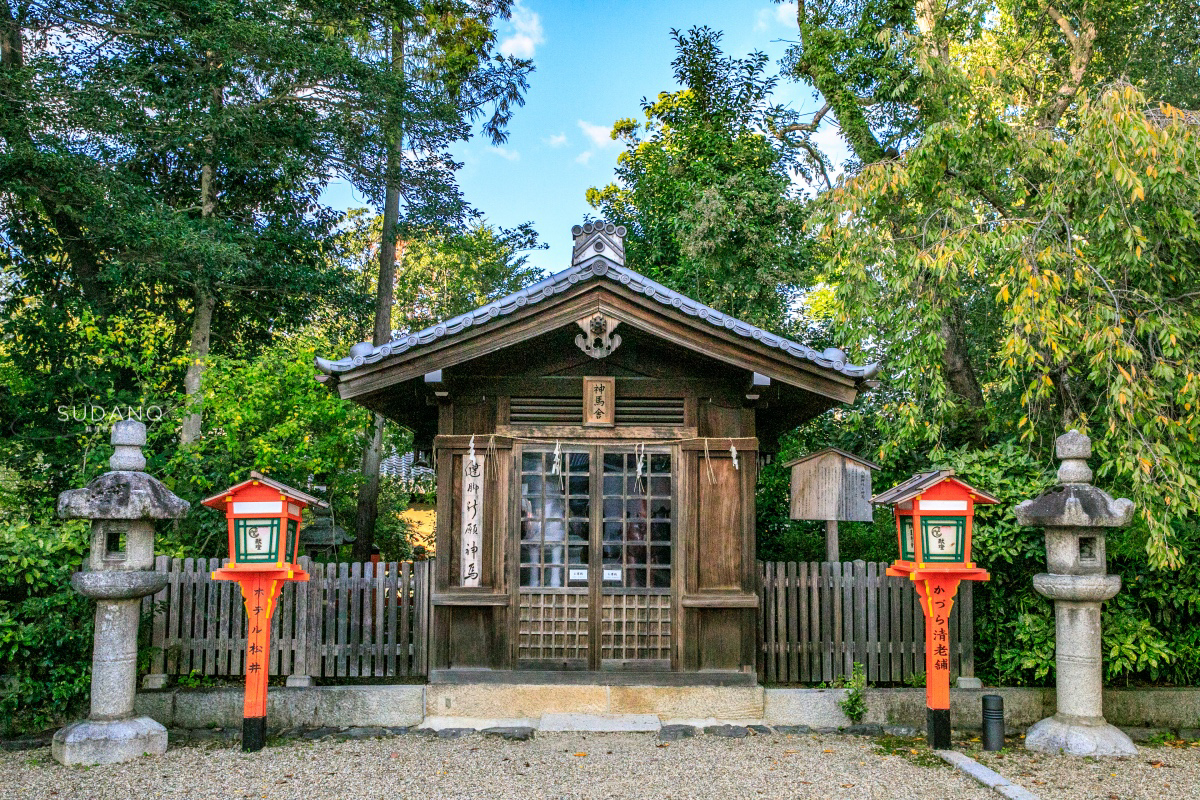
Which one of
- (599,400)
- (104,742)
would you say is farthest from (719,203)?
(104,742)

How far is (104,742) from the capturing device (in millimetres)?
6660

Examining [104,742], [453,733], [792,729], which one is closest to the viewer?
[104,742]

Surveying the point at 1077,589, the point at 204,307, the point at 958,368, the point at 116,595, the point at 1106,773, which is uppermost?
the point at 204,307

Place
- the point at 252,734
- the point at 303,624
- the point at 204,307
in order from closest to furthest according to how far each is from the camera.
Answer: the point at 252,734 < the point at 303,624 < the point at 204,307

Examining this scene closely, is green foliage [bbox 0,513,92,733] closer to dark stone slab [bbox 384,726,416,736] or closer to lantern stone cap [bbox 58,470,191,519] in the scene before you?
lantern stone cap [bbox 58,470,191,519]

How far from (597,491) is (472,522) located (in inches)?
52.8

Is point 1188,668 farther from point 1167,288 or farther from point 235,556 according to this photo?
point 235,556

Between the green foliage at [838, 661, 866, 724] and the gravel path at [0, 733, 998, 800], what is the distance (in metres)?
0.39

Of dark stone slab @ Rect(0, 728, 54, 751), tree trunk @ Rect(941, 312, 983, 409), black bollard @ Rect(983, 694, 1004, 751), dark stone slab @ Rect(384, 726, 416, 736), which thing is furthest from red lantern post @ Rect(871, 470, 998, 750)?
dark stone slab @ Rect(0, 728, 54, 751)

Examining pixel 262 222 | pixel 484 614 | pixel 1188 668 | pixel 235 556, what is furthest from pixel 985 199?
pixel 262 222

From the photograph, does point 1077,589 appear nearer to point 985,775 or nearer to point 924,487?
point 924,487

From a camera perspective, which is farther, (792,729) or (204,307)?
(204,307)

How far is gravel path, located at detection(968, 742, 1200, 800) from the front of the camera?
599 cm

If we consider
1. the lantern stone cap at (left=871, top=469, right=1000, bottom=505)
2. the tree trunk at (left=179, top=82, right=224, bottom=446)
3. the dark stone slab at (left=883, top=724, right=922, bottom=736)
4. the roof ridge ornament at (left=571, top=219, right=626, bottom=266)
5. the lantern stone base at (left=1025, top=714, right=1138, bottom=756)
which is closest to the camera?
the lantern stone base at (left=1025, top=714, right=1138, bottom=756)
